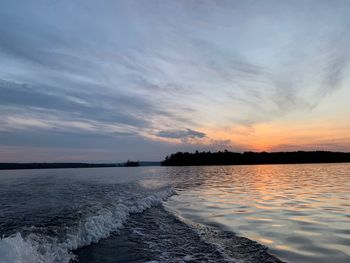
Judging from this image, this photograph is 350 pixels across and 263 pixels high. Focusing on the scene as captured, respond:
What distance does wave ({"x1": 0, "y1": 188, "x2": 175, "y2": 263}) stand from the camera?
25.3ft

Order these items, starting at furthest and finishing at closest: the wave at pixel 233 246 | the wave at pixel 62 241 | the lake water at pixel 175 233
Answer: the lake water at pixel 175 233
the wave at pixel 233 246
the wave at pixel 62 241

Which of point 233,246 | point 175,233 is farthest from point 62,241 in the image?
point 233,246

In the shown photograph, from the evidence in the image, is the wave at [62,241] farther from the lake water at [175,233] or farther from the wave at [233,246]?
the wave at [233,246]

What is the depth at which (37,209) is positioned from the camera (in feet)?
54.7

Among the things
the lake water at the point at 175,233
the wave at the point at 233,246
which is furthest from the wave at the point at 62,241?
the wave at the point at 233,246

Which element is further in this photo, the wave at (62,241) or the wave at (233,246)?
the wave at (233,246)

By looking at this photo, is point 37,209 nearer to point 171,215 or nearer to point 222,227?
point 171,215

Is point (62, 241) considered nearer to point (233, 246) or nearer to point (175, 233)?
point (175, 233)

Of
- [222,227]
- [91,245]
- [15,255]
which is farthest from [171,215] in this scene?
[15,255]

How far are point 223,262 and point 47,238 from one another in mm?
5852

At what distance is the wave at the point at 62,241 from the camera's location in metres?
7.70

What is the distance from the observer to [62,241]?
402 inches

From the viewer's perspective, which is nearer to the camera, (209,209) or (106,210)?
(106,210)

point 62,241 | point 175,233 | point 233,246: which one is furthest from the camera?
point 175,233
